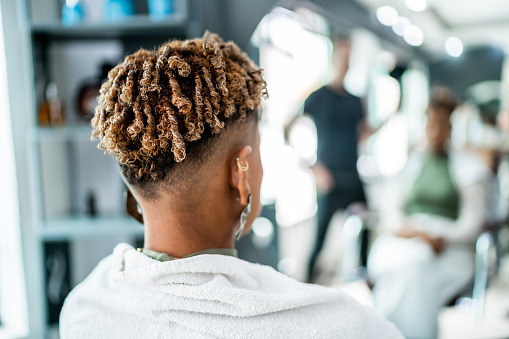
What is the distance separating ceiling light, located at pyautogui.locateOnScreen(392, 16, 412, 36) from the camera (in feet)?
6.46

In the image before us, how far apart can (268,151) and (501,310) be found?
1.51m

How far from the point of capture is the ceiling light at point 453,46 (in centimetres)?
183

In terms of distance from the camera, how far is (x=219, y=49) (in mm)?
699

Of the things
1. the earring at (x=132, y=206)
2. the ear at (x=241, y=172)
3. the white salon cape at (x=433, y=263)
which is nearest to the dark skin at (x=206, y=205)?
the ear at (x=241, y=172)

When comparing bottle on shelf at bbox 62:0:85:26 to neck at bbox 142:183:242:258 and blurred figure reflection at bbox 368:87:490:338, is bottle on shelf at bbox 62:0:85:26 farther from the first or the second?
blurred figure reflection at bbox 368:87:490:338

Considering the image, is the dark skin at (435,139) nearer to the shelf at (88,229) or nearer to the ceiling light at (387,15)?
the ceiling light at (387,15)

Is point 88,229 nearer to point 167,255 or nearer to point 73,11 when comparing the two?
point 73,11

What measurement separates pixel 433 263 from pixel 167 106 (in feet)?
5.75

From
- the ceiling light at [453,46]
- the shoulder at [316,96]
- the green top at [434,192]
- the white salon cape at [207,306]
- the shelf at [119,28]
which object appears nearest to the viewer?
the white salon cape at [207,306]

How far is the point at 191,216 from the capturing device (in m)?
0.70

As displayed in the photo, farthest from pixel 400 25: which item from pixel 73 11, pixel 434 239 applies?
pixel 73 11

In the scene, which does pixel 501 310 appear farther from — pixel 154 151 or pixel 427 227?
pixel 154 151

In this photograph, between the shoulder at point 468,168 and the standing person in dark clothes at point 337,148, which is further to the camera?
the standing person in dark clothes at point 337,148

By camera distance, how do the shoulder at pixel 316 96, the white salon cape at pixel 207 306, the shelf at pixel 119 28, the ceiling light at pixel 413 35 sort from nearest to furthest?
1. the white salon cape at pixel 207 306
2. the shelf at pixel 119 28
3. the ceiling light at pixel 413 35
4. the shoulder at pixel 316 96
